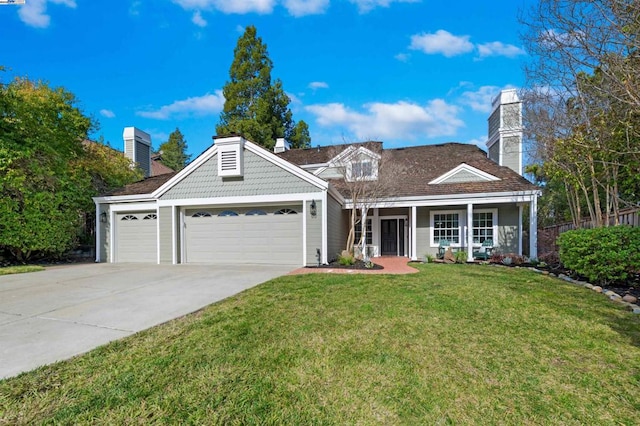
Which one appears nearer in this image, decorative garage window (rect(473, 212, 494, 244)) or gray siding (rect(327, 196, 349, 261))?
gray siding (rect(327, 196, 349, 261))

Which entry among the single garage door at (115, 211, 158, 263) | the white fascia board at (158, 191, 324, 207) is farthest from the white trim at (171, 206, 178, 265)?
the single garage door at (115, 211, 158, 263)

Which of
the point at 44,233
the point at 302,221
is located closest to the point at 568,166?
the point at 302,221

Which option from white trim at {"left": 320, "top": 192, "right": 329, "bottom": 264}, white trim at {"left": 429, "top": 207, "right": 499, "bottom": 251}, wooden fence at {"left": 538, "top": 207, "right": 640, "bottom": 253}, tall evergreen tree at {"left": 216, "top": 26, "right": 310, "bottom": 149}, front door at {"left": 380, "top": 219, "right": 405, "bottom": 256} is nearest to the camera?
wooden fence at {"left": 538, "top": 207, "right": 640, "bottom": 253}

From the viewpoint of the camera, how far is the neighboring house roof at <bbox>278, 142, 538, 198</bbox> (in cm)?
1206

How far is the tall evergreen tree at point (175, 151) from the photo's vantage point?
1522 inches

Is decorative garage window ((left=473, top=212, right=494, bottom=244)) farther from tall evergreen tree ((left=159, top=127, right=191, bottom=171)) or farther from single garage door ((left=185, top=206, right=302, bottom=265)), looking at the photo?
tall evergreen tree ((left=159, top=127, right=191, bottom=171))

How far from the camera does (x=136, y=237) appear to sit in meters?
12.5

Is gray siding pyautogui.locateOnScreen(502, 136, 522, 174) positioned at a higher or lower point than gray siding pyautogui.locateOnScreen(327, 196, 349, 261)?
higher

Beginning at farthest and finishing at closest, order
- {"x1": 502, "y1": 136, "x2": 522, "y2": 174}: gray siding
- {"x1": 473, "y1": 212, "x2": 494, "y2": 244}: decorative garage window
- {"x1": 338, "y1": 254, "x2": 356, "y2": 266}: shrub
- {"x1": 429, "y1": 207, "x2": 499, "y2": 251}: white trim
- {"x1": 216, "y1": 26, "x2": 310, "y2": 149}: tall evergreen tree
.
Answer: {"x1": 216, "y1": 26, "x2": 310, "y2": 149}: tall evergreen tree
{"x1": 502, "y1": 136, "x2": 522, "y2": 174}: gray siding
{"x1": 473, "y1": 212, "x2": 494, "y2": 244}: decorative garage window
{"x1": 429, "y1": 207, "x2": 499, "y2": 251}: white trim
{"x1": 338, "y1": 254, "x2": 356, "y2": 266}: shrub

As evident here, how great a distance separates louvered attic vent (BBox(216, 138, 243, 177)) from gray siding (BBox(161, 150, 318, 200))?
0.22 metres

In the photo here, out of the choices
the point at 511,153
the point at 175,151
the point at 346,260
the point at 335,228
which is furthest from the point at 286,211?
the point at 175,151

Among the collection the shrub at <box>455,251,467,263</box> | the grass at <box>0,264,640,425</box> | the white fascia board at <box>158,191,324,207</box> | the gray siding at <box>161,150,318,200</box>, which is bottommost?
the shrub at <box>455,251,467,263</box>

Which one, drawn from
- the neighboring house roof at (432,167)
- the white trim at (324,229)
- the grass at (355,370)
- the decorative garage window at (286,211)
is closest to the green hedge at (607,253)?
the grass at (355,370)

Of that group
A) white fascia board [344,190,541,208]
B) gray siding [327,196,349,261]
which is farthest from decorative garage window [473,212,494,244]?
gray siding [327,196,349,261]
